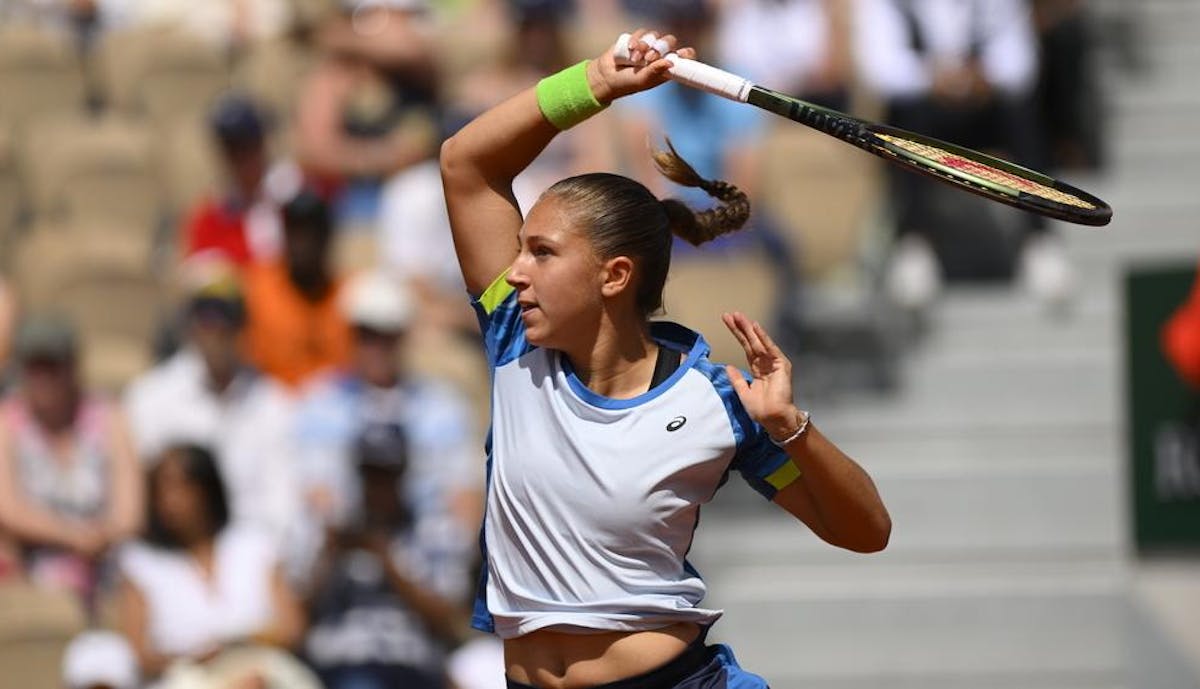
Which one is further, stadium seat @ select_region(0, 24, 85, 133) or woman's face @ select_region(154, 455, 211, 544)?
stadium seat @ select_region(0, 24, 85, 133)

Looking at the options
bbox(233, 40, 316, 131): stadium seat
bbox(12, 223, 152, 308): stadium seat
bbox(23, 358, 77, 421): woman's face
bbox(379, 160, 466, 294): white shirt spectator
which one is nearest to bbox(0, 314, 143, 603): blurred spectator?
bbox(23, 358, 77, 421): woman's face

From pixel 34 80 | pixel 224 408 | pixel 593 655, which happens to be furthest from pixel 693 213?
pixel 34 80

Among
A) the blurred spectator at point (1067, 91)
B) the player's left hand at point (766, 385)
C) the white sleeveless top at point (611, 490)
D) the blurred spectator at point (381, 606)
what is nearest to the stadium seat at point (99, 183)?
the blurred spectator at point (381, 606)

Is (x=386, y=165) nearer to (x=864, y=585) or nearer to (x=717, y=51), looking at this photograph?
(x=717, y=51)

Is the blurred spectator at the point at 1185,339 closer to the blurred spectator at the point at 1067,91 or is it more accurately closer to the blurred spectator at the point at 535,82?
the blurred spectator at the point at 535,82

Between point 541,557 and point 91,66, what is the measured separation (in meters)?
8.19

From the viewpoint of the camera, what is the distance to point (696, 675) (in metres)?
3.74

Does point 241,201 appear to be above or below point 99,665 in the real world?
above

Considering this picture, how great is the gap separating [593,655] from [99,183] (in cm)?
682

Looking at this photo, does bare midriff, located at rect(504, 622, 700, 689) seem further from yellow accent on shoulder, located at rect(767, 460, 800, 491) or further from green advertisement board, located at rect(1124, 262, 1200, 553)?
green advertisement board, located at rect(1124, 262, 1200, 553)

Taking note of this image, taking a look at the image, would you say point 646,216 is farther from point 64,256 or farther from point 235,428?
point 64,256

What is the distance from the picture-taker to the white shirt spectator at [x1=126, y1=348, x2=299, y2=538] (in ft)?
25.6

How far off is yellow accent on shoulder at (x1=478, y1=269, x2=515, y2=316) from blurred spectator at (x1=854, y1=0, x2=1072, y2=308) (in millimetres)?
5414

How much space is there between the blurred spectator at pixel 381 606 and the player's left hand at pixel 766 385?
12.3ft
